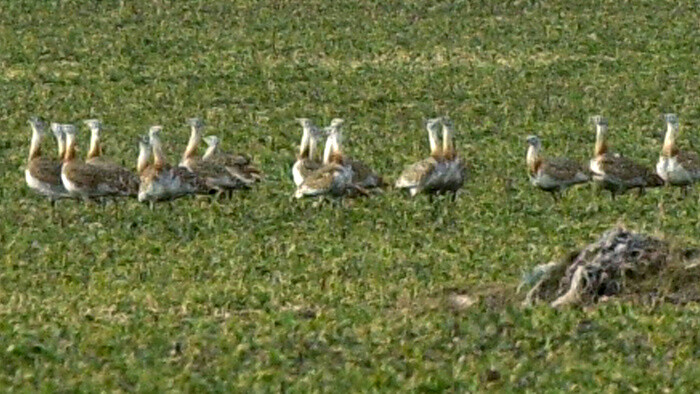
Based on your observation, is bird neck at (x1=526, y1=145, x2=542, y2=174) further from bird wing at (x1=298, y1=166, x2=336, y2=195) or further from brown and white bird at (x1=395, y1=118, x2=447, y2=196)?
bird wing at (x1=298, y1=166, x2=336, y2=195)

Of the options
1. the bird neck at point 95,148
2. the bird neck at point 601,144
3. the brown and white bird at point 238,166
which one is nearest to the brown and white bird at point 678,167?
the bird neck at point 601,144

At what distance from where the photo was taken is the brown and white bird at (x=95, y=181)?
1634 cm

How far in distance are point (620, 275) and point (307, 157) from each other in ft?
20.6

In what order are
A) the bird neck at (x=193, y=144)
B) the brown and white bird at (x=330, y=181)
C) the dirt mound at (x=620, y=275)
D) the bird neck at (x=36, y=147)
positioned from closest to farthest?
the dirt mound at (x=620, y=275), the brown and white bird at (x=330, y=181), the bird neck at (x=36, y=147), the bird neck at (x=193, y=144)

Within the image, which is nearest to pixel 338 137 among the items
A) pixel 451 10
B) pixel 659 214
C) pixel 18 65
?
pixel 659 214

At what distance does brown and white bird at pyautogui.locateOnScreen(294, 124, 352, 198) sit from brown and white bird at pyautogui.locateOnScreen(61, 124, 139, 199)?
1.30m

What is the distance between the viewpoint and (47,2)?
32531 millimetres

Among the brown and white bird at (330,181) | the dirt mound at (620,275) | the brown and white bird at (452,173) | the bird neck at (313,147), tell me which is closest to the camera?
the dirt mound at (620,275)

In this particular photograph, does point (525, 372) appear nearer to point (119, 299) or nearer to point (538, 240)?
point (119, 299)

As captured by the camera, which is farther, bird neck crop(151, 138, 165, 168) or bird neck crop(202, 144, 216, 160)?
bird neck crop(202, 144, 216, 160)

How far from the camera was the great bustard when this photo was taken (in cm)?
1645

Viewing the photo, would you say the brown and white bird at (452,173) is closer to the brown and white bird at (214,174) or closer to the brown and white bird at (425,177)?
the brown and white bird at (425,177)

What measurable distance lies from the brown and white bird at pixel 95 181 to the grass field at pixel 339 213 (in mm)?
170

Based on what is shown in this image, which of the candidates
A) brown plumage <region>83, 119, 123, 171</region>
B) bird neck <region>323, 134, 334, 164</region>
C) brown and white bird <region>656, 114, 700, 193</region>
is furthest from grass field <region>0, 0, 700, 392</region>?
bird neck <region>323, 134, 334, 164</region>
